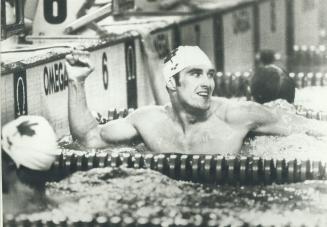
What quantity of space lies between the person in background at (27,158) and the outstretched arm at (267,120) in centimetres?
56

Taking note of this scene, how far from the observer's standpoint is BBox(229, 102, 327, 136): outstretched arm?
87.9 inches

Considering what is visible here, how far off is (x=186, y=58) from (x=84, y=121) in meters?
0.37

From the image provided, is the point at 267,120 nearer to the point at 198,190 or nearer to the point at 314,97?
the point at 314,97

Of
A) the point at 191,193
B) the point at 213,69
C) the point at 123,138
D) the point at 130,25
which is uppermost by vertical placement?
the point at 130,25

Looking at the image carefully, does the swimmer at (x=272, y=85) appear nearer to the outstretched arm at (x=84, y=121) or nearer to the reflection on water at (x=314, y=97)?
the reflection on water at (x=314, y=97)

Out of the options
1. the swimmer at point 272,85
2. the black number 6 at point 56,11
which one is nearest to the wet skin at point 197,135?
the swimmer at point 272,85

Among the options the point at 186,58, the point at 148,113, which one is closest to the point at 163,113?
the point at 148,113

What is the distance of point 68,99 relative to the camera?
2.29m

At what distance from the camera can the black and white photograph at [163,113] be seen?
7.09 ft

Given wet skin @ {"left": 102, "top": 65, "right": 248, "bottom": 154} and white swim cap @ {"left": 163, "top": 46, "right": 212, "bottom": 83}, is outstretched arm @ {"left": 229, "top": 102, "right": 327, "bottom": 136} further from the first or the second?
white swim cap @ {"left": 163, "top": 46, "right": 212, "bottom": 83}

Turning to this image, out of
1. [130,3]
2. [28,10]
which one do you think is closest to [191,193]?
[130,3]

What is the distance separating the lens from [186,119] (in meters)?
2.25

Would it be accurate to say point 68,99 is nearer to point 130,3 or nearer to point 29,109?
point 29,109

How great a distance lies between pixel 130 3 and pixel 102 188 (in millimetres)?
563
